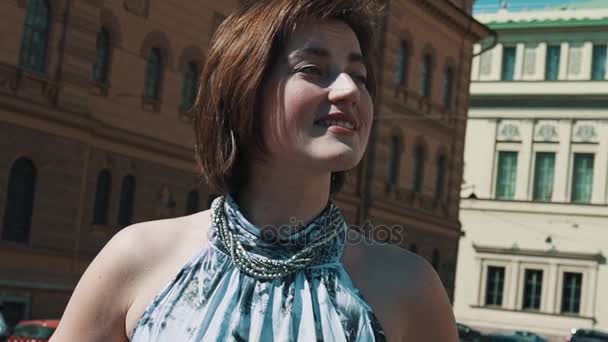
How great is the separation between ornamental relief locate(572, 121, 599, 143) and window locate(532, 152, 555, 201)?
1.42 m

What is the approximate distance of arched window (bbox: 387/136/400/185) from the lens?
39688 millimetres

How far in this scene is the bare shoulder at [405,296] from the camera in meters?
2.20

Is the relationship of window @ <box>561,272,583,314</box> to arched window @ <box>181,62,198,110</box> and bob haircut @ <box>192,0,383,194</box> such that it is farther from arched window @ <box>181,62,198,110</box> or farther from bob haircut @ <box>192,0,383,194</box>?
bob haircut @ <box>192,0,383,194</box>

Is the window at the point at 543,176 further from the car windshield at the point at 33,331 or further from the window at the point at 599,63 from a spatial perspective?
the car windshield at the point at 33,331

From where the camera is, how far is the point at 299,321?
2.12 m

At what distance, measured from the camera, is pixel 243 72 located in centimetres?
222

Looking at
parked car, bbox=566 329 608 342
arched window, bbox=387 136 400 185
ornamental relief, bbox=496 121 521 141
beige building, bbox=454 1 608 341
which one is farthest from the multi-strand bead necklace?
ornamental relief, bbox=496 121 521 141

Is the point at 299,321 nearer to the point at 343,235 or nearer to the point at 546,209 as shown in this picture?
the point at 343,235

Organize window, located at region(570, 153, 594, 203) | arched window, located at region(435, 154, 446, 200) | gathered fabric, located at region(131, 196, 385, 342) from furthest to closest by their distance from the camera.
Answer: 1. window, located at region(570, 153, 594, 203)
2. arched window, located at region(435, 154, 446, 200)
3. gathered fabric, located at region(131, 196, 385, 342)

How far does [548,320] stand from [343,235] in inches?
2121

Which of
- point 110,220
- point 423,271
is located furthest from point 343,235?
point 110,220

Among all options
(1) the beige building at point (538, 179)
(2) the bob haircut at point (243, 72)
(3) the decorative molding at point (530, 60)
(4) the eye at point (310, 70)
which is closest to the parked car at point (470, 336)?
(1) the beige building at point (538, 179)

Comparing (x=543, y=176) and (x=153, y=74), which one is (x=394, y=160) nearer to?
(x=153, y=74)

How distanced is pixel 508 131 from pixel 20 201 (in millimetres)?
37538
